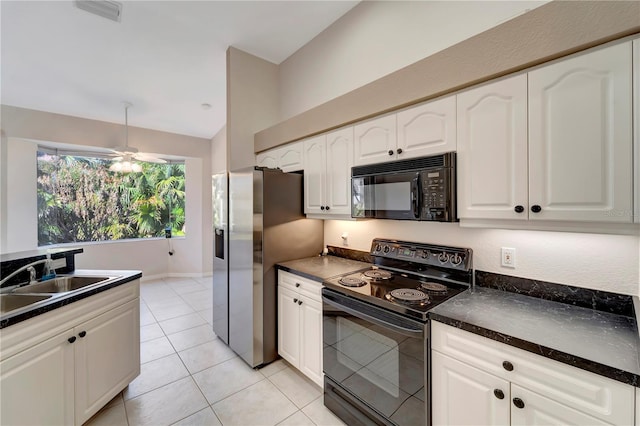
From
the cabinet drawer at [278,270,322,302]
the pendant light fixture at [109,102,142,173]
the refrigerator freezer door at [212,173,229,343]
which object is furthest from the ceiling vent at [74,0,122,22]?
the cabinet drawer at [278,270,322,302]

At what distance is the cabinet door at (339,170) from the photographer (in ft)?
7.02

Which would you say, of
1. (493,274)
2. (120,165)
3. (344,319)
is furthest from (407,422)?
(120,165)

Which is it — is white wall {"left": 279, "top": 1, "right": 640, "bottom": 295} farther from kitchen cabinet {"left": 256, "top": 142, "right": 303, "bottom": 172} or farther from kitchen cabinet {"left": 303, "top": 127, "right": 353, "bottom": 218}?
kitchen cabinet {"left": 256, "top": 142, "right": 303, "bottom": 172}

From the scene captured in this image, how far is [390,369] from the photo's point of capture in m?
1.51

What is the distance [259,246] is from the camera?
2.32 m

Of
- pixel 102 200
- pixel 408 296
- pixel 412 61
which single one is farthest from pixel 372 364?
pixel 102 200

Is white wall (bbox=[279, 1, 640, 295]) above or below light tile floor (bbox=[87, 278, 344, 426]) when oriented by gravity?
above

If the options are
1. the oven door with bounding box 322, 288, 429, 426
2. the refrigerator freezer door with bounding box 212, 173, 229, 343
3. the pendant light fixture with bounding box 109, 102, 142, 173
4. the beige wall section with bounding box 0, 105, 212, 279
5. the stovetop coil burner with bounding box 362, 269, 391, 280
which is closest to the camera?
the oven door with bounding box 322, 288, 429, 426

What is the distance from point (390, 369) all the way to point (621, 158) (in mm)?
1484

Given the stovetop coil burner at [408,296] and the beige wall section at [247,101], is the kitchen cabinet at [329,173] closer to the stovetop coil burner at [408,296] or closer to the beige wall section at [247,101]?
the stovetop coil burner at [408,296]

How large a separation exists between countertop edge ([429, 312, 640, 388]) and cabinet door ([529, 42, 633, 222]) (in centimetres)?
59

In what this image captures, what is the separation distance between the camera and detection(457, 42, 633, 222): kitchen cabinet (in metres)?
1.06

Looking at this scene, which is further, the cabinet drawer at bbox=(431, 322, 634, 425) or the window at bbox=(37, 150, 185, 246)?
the window at bbox=(37, 150, 185, 246)

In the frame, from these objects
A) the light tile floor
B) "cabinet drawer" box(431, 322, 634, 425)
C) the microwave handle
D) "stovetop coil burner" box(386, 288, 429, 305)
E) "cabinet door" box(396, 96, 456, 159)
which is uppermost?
"cabinet door" box(396, 96, 456, 159)
